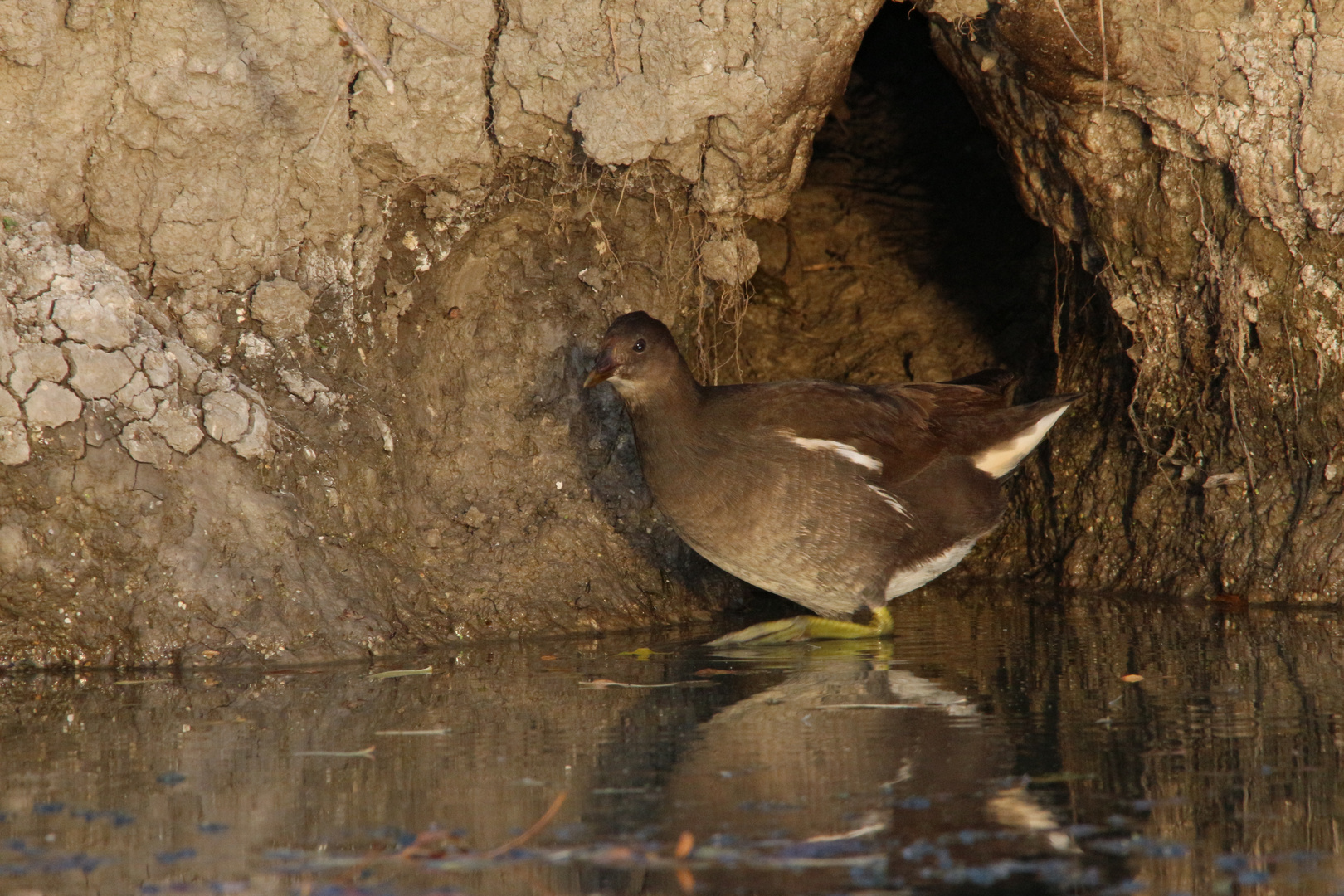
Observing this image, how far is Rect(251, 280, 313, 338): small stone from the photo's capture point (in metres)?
5.98

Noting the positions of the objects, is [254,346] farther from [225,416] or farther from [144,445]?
[144,445]

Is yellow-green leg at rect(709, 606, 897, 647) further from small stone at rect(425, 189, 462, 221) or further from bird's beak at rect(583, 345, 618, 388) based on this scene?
small stone at rect(425, 189, 462, 221)

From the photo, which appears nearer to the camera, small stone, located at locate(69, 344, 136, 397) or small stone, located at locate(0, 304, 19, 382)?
small stone, located at locate(0, 304, 19, 382)

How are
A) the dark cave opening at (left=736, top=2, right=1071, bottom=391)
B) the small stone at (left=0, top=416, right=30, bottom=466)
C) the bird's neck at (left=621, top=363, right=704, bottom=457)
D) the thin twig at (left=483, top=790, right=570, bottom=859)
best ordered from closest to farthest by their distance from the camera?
1. the thin twig at (left=483, top=790, right=570, bottom=859)
2. the small stone at (left=0, top=416, right=30, bottom=466)
3. the bird's neck at (left=621, top=363, right=704, bottom=457)
4. the dark cave opening at (left=736, top=2, right=1071, bottom=391)

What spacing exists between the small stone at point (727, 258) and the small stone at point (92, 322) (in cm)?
273

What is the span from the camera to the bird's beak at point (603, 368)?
5.78 metres

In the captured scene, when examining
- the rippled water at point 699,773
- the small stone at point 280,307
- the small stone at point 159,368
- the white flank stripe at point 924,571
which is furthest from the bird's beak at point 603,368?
the small stone at point 159,368

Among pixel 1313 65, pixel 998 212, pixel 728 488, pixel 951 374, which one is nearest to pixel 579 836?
pixel 728 488

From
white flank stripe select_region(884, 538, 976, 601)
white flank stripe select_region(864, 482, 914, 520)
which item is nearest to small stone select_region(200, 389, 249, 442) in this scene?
white flank stripe select_region(864, 482, 914, 520)

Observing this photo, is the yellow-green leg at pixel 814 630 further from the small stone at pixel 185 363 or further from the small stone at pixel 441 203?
the small stone at pixel 185 363

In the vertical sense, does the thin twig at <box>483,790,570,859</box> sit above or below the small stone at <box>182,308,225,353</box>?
below

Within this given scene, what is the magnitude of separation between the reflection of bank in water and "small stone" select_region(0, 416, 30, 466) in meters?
2.92

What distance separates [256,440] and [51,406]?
30.9 inches

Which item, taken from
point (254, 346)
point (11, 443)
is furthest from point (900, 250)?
point (11, 443)
